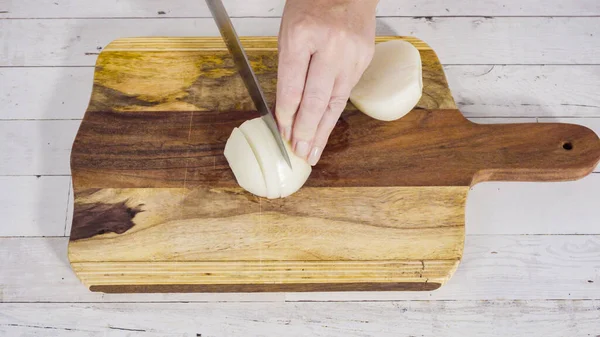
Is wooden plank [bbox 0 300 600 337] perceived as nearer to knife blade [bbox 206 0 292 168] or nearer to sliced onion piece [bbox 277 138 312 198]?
sliced onion piece [bbox 277 138 312 198]

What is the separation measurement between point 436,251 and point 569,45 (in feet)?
3.65

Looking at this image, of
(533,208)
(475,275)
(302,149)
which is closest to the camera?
(302,149)

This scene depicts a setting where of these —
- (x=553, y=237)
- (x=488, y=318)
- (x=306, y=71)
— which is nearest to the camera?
(x=306, y=71)

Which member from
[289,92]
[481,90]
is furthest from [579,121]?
[289,92]

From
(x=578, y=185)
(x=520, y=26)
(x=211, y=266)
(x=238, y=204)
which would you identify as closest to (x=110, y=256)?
(x=211, y=266)

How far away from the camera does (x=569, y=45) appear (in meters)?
2.07

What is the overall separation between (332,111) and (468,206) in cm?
66

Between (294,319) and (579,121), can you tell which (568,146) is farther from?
(294,319)

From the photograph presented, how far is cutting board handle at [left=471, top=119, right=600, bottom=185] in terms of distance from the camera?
64.7 inches

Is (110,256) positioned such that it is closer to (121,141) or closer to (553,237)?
(121,141)

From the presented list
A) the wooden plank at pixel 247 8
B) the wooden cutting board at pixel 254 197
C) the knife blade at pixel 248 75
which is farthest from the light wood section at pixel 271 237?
A: the wooden plank at pixel 247 8

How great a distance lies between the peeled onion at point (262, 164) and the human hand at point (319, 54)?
4.8 inches

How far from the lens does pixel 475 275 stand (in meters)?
1.69

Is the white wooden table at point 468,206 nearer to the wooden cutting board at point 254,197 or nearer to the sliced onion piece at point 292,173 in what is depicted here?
the wooden cutting board at point 254,197
